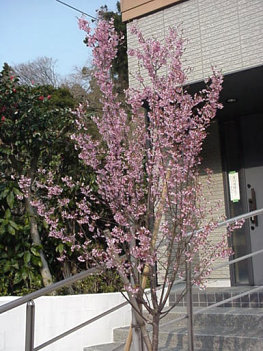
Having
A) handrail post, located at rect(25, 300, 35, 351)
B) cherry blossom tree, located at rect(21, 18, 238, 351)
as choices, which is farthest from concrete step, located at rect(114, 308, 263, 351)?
cherry blossom tree, located at rect(21, 18, 238, 351)

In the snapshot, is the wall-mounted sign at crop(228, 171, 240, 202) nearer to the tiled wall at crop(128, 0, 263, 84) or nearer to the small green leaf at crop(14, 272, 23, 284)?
the tiled wall at crop(128, 0, 263, 84)

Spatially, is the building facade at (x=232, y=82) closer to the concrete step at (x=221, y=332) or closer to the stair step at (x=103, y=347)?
the concrete step at (x=221, y=332)

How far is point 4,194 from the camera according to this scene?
5.50 meters

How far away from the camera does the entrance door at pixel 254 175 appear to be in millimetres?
5945

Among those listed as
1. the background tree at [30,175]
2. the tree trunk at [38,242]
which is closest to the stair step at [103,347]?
the background tree at [30,175]

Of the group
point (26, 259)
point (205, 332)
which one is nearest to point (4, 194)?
point (26, 259)

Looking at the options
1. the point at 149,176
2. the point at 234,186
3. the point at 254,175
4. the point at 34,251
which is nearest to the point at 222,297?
the point at 234,186

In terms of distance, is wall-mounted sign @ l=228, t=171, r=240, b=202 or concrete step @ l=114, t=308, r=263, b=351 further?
wall-mounted sign @ l=228, t=171, r=240, b=202

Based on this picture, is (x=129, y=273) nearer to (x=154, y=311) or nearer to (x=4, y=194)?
(x=154, y=311)

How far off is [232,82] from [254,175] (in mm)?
1539

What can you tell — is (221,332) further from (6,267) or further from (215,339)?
(6,267)

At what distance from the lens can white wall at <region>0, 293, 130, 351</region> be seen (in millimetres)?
4539

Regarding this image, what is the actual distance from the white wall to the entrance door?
221 cm

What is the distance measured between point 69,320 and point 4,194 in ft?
5.73
